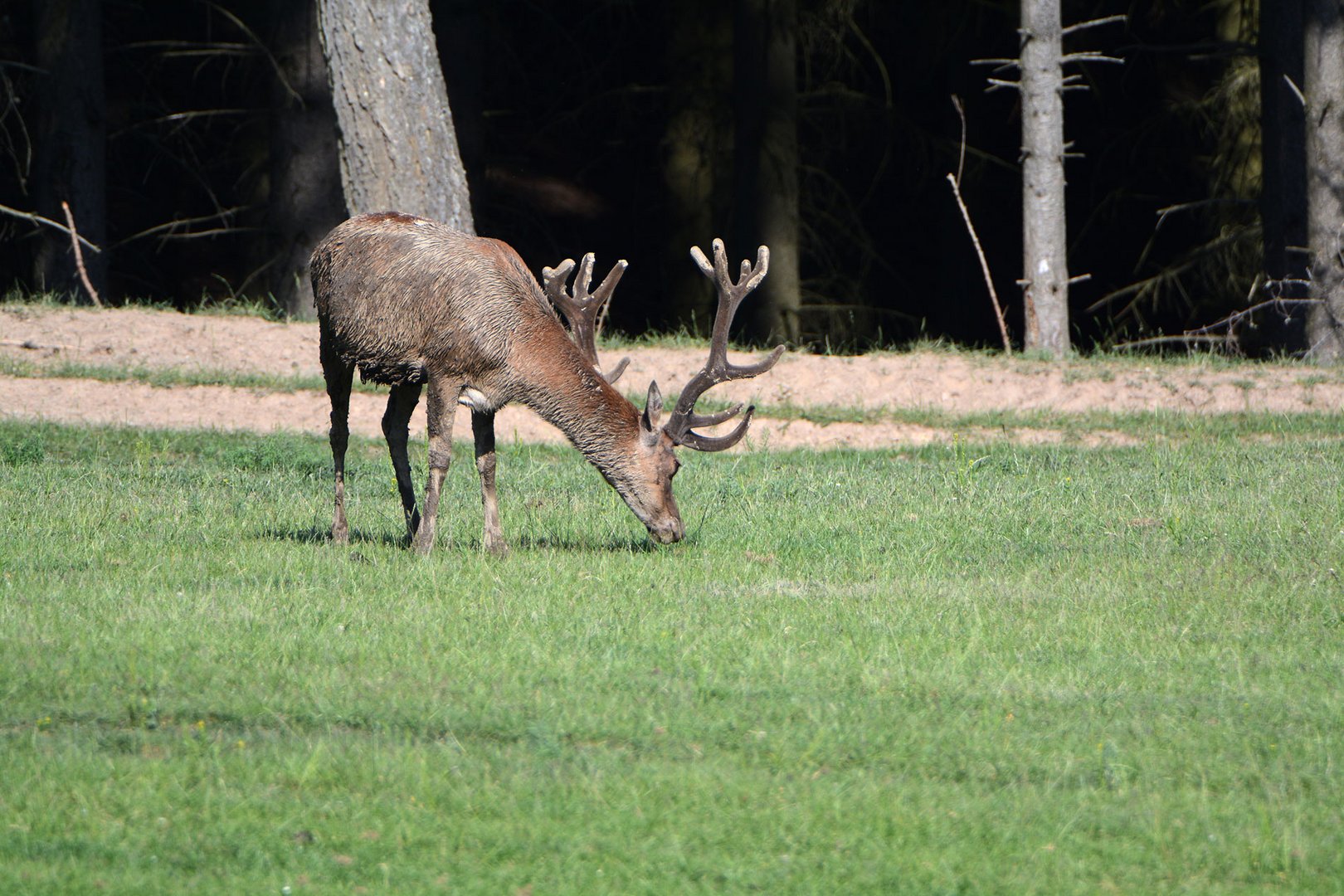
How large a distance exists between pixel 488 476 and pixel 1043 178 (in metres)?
10.8

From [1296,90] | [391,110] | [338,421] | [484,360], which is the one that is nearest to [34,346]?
[391,110]

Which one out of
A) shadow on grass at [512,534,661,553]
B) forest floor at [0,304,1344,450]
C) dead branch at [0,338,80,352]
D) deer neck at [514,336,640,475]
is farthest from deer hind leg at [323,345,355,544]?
dead branch at [0,338,80,352]

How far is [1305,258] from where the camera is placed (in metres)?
19.3

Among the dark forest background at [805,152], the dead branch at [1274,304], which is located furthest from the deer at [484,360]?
the dark forest background at [805,152]

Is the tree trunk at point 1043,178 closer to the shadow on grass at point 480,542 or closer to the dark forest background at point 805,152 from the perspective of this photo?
the dark forest background at point 805,152

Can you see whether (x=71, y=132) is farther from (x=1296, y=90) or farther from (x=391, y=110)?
(x=1296, y=90)

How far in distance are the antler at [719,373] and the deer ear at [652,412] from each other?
65mm

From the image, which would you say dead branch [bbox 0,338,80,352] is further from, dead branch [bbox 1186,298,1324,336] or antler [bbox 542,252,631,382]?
dead branch [bbox 1186,298,1324,336]

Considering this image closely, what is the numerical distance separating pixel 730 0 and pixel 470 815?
20.8 m

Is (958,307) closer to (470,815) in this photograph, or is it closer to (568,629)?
(568,629)

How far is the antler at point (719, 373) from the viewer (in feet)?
30.5

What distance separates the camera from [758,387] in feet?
54.9

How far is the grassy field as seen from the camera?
4977mm

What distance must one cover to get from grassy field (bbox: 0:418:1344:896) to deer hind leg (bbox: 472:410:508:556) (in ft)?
0.55
